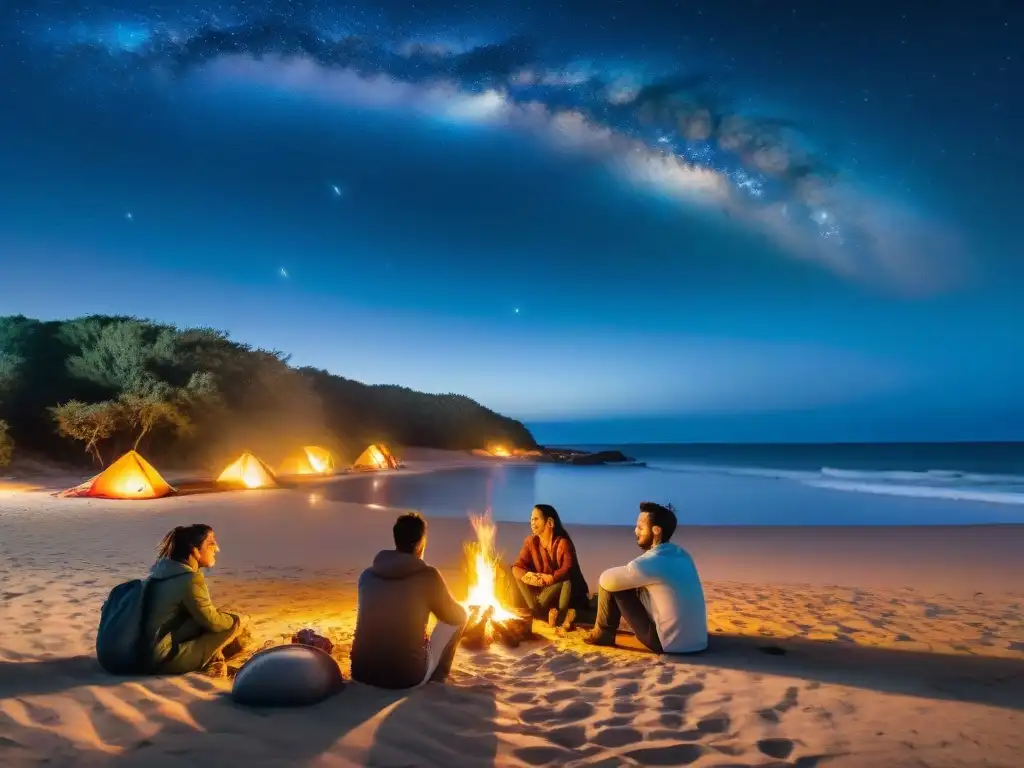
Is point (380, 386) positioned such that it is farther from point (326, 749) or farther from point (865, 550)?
point (326, 749)

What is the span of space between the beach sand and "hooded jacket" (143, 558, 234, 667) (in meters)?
0.26

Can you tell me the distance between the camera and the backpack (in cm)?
459

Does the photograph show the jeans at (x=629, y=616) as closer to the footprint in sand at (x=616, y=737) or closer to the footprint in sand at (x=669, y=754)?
the footprint in sand at (x=616, y=737)

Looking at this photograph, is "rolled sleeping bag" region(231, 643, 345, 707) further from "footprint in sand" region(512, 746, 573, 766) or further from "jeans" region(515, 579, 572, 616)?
"jeans" region(515, 579, 572, 616)

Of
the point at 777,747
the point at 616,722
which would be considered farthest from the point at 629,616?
the point at 777,747

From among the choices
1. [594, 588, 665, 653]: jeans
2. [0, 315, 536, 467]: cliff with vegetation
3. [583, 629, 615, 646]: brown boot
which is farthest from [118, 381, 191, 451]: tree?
[594, 588, 665, 653]: jeans

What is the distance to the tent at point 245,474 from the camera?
77.8ft

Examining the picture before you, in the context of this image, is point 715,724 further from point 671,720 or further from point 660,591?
point 660,591

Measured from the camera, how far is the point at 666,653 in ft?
18.5

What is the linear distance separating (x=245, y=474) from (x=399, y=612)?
69.9ft

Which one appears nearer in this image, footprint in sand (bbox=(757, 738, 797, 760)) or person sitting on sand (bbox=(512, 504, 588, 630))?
footprint in sand (bbox=(757, 738, 797, 760))

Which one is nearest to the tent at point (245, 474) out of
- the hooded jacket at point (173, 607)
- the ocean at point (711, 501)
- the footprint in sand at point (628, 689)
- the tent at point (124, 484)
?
the ocean at point (711, 501)

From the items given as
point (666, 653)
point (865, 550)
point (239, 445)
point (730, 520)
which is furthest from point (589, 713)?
point (239, 445)

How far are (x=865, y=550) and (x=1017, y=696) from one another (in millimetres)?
8031
